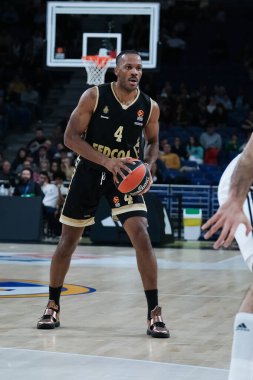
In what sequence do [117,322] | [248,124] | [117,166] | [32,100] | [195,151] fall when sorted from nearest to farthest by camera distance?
[117,166] < [117,322] < [195,151] < [248,124] < [32,100]

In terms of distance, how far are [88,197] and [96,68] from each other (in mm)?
9564

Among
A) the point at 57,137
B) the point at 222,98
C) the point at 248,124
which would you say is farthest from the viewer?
the point at 222,98

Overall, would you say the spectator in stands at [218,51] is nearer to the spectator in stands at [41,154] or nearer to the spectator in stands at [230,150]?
the spectator in stands at [230,150]

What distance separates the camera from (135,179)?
661 centimetres

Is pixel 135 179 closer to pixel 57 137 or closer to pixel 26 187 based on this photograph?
pixel 26 187

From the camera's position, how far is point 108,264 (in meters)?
13.1

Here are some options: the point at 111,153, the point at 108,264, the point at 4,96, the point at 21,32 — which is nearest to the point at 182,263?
the point at 108,264

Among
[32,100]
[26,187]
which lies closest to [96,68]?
[26,187]

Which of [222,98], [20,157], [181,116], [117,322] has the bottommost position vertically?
[117,322]

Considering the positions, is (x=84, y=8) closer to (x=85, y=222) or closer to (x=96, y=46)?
(x=96, y=46)

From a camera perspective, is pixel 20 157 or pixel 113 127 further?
pixel 20 157

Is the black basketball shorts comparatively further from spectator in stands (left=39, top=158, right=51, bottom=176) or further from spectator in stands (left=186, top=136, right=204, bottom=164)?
spectator in stands (left=186, top=136, right=204, bottom=164)

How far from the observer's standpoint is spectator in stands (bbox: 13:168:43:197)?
18.0m

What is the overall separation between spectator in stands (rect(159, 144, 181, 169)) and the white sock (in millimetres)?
16676
